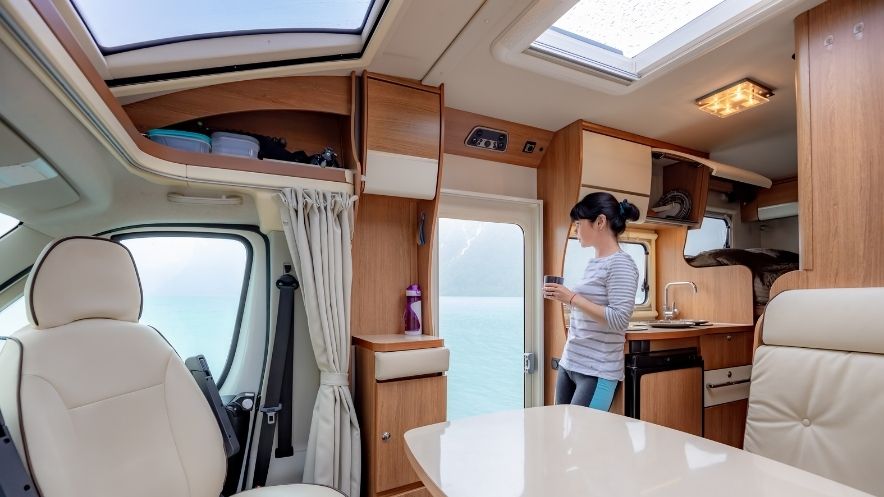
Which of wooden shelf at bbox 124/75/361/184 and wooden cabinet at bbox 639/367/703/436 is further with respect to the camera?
wooden cabinet at bbox 639/367/703/436

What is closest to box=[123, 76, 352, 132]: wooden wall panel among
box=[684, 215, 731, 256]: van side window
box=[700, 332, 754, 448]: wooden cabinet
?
box=[700, 332, 754, 448]: wooden cabinet

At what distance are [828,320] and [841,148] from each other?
67cm

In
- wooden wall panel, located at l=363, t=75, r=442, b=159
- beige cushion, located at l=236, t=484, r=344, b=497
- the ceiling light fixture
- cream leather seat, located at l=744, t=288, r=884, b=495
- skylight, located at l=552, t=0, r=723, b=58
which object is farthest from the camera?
the ceiling light fixture

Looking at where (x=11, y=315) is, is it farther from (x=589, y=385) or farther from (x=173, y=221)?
(x=589, y=385)

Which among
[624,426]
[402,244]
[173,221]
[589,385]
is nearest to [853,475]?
[624,426]

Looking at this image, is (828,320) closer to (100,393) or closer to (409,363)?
(409,363)

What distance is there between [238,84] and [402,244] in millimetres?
1195

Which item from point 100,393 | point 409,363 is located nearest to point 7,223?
point 100,393

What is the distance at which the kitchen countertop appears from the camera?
238cm

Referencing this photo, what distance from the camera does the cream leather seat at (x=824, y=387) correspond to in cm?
115

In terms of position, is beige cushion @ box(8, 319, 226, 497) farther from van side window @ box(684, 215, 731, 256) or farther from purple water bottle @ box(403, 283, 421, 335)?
van side window @ box(684, 215, 731, 256)

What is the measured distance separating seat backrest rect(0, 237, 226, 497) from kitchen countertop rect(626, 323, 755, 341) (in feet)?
6.98

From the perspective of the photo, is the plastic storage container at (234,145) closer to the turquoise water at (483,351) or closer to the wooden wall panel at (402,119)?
the wooden wall panel at (402,119)

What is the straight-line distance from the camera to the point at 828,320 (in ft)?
4.34
